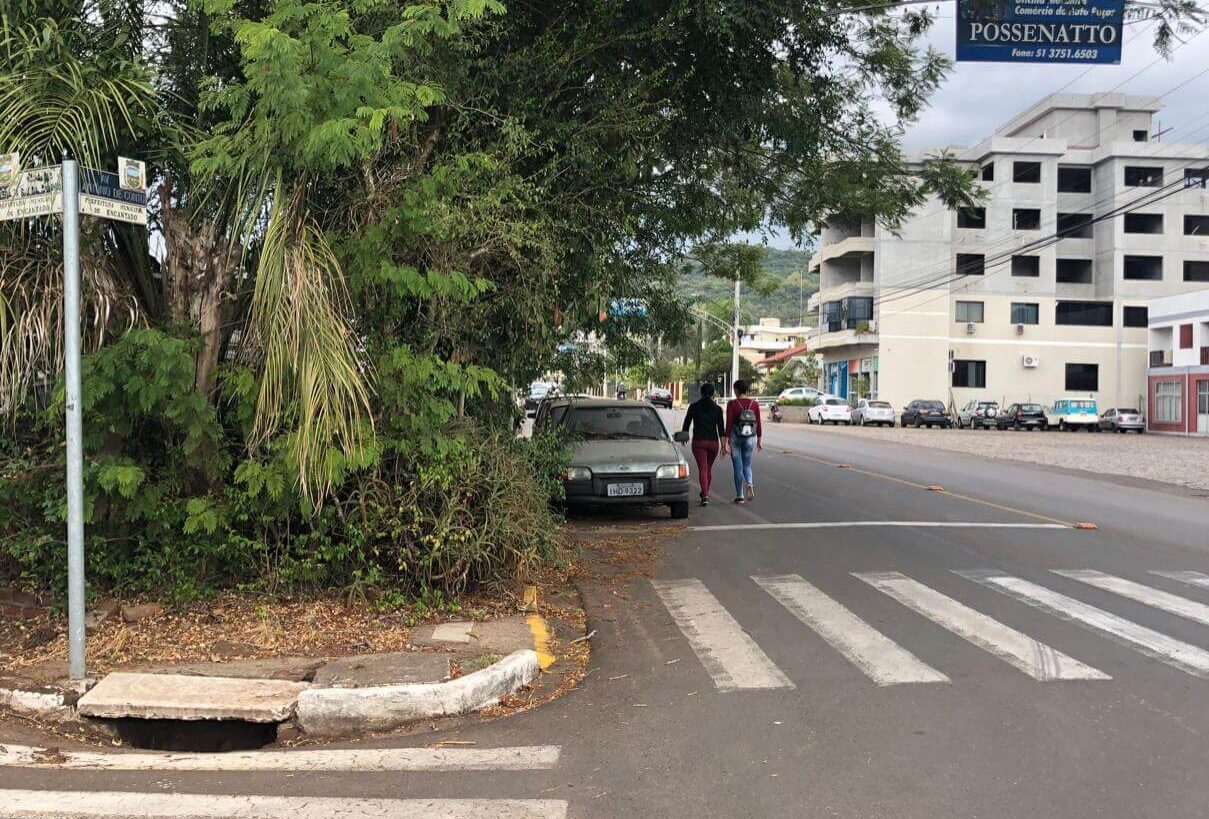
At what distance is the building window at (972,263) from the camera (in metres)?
56.6

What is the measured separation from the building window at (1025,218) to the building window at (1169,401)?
42.7ft

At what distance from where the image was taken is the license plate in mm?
11461

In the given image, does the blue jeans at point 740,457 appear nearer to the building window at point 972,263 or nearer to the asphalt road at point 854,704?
the asphalt road at point 854,704

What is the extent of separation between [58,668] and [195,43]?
454 cm

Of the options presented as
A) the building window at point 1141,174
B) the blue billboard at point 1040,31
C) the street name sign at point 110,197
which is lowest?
the street name sign at point 110,197

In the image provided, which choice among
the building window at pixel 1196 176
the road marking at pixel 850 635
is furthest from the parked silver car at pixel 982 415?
the road marking at pixel 850 635

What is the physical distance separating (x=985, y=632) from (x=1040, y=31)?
632cm

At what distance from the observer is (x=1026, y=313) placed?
58.9 m

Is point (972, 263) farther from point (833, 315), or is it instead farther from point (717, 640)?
point (717, 640)

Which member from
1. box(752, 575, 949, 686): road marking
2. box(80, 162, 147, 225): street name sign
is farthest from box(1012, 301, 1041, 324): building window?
box(80, 162, 147, 225): street name sign

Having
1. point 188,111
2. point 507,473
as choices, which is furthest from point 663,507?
point 188,111

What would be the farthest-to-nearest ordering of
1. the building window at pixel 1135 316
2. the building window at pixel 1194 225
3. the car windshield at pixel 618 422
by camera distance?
the building window at pixel 1135 316 → the building window at pixel 1194 225 → the car windshield at pixel 618 422

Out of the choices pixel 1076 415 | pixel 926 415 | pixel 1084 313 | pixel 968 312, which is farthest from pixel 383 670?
pixel 1084 313

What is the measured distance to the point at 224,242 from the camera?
6.74 meters
